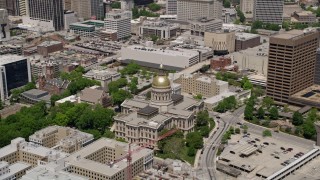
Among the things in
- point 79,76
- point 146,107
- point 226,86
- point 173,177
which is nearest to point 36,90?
point 79,76

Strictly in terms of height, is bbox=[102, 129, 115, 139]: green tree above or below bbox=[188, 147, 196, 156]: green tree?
above

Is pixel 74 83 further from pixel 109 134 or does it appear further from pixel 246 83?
pixel 246 83

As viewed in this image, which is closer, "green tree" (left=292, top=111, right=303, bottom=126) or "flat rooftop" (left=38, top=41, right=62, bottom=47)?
"green tree" (left=292, top=111, right=303, bottom=126)

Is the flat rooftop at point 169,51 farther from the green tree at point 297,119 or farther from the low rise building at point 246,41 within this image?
the green tree at point 297,119

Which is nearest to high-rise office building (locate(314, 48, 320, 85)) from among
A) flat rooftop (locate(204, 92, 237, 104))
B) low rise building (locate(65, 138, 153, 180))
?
flat rooftop (locate(204, 92, 237, 104))

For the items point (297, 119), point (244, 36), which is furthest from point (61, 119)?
point (244, 36)

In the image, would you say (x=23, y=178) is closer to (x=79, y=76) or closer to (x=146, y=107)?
(x=146, y=107)

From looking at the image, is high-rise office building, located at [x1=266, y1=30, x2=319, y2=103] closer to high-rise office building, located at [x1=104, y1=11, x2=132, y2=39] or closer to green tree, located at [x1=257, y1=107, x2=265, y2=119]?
green tree, located at [x1=257, y1=107, x2=265, y2=119]

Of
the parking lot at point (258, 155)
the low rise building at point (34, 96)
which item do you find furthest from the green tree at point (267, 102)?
the low rise building at point (34, 96)
